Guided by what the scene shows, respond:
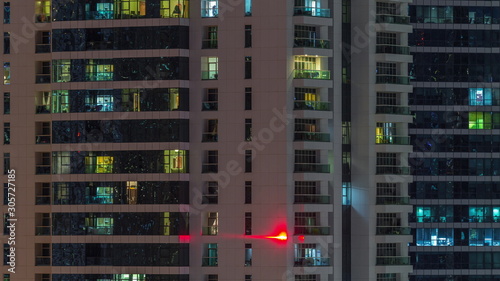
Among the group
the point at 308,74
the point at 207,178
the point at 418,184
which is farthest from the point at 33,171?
the point at 418,184

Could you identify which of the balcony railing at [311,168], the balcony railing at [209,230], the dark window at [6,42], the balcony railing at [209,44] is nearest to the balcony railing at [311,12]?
the balcony railing at [209,44]

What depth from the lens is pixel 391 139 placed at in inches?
4582

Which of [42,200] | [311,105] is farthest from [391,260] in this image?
[42,200]

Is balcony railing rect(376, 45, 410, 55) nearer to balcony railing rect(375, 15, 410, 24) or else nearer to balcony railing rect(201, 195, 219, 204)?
balcony railing rect(375, 15, 410, 24)

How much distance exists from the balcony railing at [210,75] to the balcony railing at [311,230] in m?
13.5

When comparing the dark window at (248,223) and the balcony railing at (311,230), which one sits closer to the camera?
the dark window at (248,223)

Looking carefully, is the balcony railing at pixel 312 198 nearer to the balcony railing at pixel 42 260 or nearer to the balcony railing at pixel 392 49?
the balcony railing at pixel 392 49

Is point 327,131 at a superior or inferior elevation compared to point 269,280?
superior

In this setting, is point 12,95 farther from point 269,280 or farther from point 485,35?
point 485,35

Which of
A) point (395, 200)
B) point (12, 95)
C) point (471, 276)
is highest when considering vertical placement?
point (12, 95)

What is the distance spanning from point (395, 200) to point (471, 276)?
28749mm

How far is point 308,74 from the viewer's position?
112m

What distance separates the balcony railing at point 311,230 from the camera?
111 m

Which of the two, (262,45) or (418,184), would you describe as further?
(418,184)
